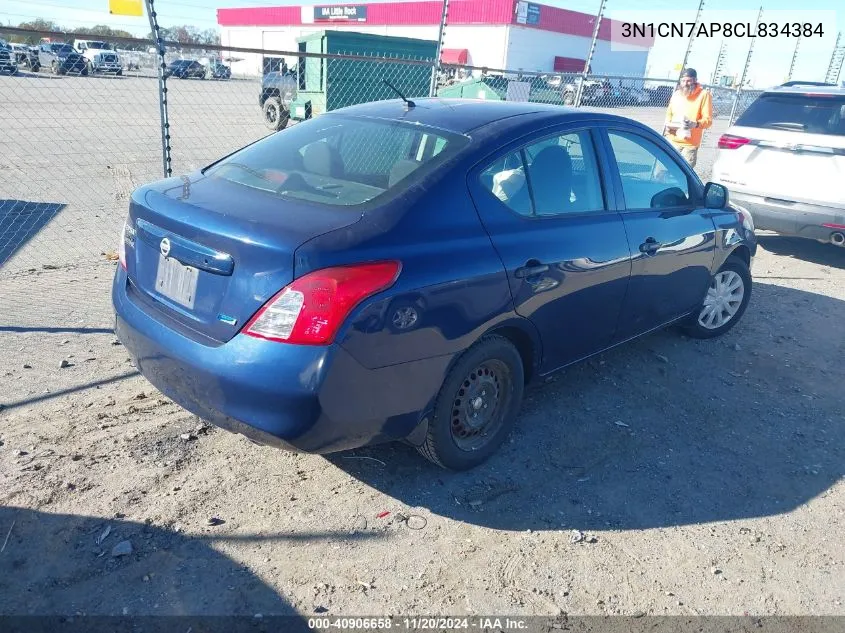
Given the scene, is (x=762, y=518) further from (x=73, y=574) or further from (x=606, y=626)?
(x=73, y=574)

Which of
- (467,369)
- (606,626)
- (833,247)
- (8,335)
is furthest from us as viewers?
(833,247)

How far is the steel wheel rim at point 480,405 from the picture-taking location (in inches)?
126

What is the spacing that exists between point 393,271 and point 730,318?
3780 millimetres

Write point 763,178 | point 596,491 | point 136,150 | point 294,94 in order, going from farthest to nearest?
point 294,94 < point 136,150 < point 763,178 < point 596,491

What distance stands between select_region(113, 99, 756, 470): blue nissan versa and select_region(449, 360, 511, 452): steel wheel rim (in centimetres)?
1

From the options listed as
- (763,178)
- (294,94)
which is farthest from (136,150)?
(763,178)

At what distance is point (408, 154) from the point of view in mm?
3193

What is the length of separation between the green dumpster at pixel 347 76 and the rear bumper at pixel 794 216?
9.07 meters

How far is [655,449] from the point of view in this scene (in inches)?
146

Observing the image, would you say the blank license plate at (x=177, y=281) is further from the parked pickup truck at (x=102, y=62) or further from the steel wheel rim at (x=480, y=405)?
the parked pickup truck at (x=102, y=62)

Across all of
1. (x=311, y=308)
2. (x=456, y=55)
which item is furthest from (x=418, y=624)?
(x=456, y=55)

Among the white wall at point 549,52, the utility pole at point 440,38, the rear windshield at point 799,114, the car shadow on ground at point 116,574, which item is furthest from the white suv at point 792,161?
the white wall at point 549,52

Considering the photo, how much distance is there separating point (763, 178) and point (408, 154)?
584 centimetres

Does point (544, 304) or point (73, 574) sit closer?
point (73, 574)
